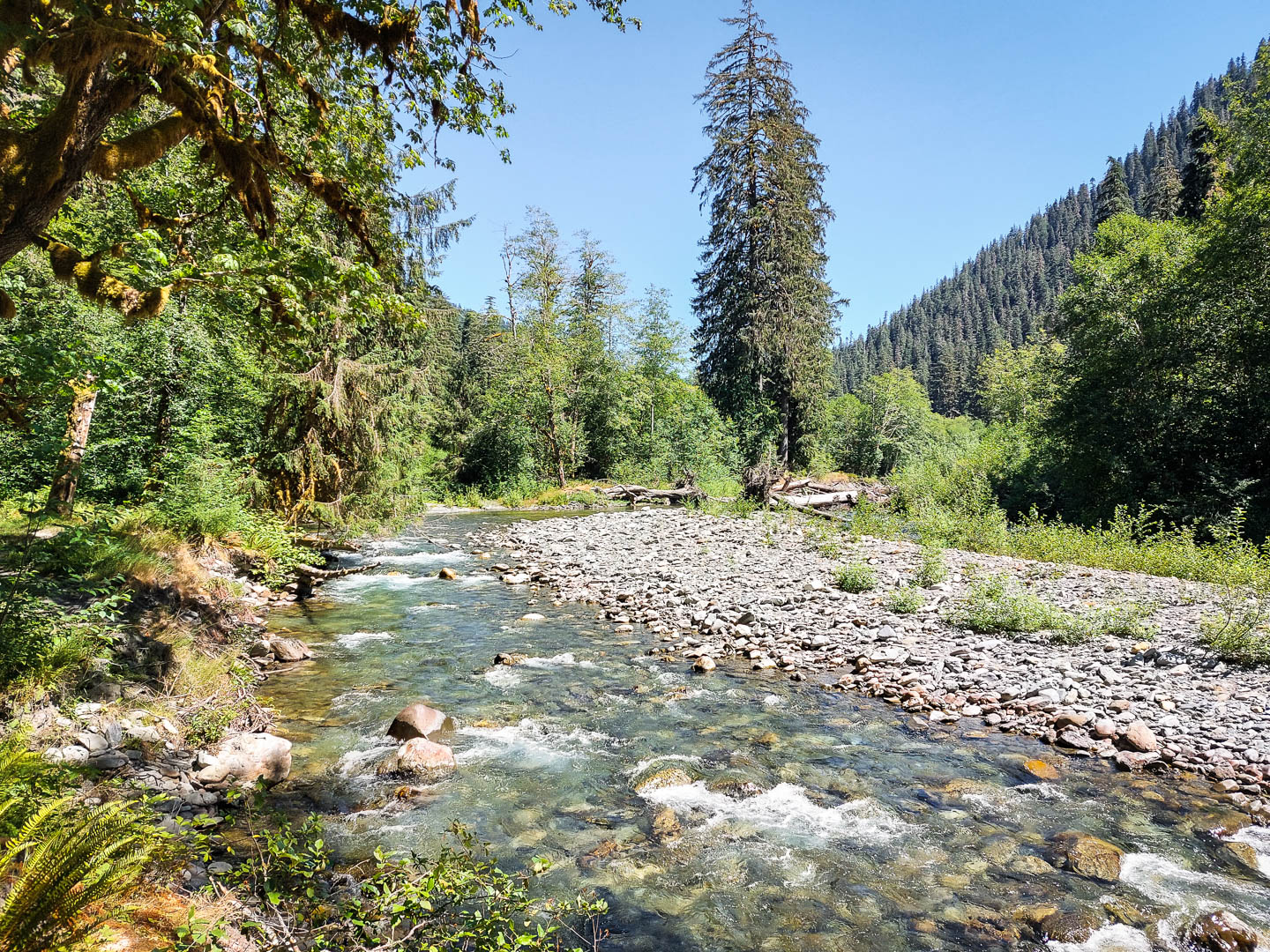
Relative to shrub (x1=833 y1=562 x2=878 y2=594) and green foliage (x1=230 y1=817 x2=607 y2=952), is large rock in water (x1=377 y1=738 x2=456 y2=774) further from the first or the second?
shrub (x1=833 y1=562 x2=878 y2=594)

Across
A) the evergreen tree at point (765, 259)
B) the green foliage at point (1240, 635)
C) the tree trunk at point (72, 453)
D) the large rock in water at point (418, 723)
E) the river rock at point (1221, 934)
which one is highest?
the evergreen tree at point (765, 259)

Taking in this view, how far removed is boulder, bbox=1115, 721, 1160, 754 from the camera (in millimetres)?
5660

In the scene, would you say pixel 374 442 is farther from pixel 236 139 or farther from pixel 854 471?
pixel 854 471

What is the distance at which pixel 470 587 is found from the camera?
44.2 feet

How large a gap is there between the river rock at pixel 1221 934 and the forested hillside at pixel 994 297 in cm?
10800

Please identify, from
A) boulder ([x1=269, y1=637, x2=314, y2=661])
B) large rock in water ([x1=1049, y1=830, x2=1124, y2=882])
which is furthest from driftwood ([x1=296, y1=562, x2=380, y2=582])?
large rock in water ([x1=1049, y1=830, x2=1124, y2=882])

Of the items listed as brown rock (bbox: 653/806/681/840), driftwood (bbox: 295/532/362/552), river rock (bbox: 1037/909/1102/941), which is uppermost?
driftwood (bbox: 295/532/362/552)

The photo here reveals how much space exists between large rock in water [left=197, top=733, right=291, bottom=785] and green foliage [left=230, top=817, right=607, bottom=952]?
103cm

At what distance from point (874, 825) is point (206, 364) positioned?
1213 cm

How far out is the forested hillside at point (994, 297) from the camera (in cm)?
11819

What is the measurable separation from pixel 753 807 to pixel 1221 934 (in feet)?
9.56

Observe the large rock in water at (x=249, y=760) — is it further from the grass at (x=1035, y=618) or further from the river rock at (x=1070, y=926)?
the grass at (x=1035, y=618)

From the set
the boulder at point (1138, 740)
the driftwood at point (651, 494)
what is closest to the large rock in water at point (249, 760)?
the boulder at point (1138, 740)

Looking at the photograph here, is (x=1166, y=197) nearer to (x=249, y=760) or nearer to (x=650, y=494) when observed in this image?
(x=650, y=494)
